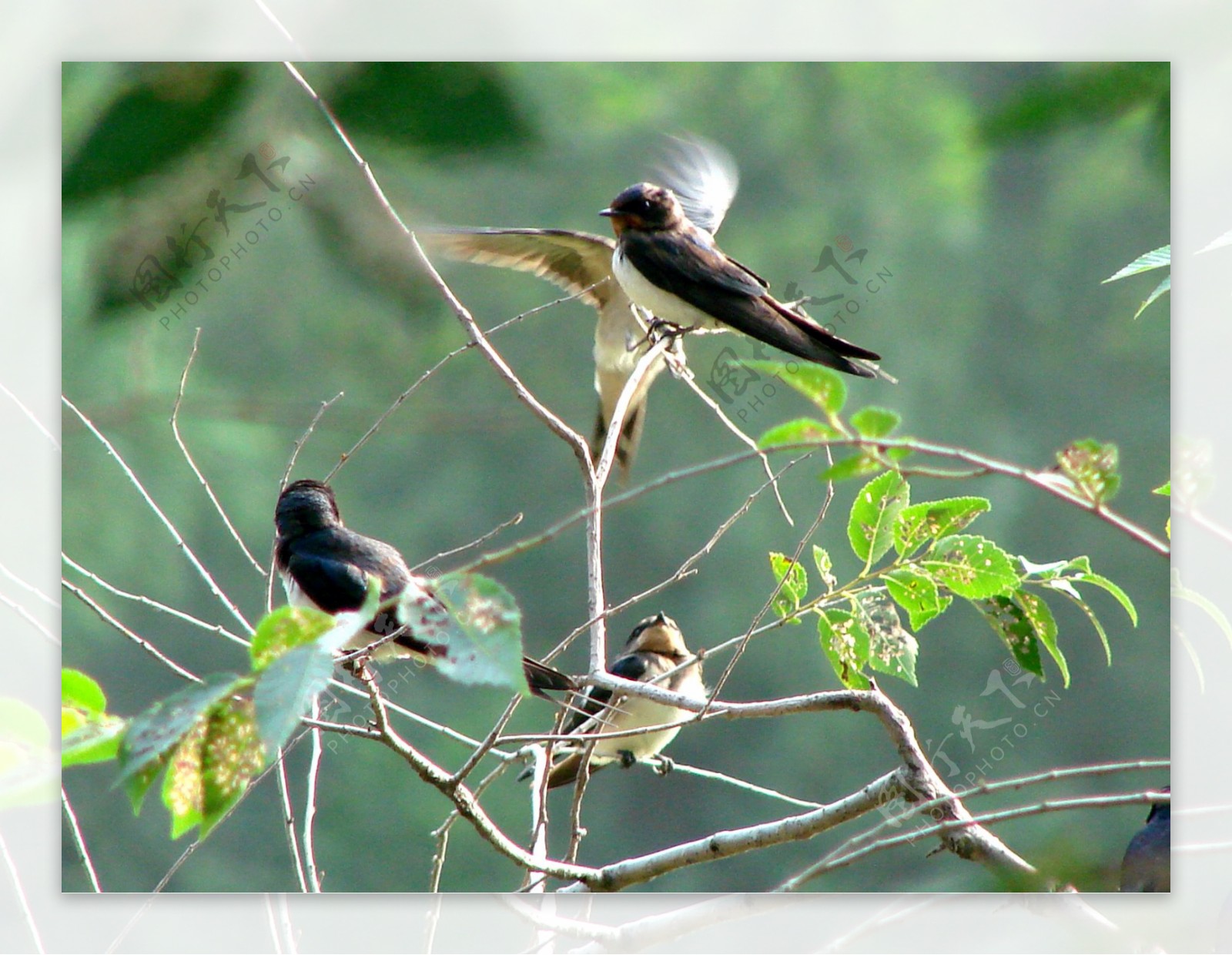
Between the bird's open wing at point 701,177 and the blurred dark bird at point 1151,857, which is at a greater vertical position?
the bird's open wing at point 701,177

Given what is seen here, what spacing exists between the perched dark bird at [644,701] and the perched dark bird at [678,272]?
577 mm

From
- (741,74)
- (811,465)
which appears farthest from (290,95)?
(811,465)

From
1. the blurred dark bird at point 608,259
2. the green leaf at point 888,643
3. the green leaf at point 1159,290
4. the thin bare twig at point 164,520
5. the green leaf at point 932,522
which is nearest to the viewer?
the green leaf at point 1159,290

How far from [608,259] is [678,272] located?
24 cm

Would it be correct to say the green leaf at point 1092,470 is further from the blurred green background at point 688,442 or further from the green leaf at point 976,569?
the blurred green background at point 688,442

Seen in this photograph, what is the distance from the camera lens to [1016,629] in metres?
1.39

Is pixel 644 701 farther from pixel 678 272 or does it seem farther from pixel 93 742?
pixel 93 742

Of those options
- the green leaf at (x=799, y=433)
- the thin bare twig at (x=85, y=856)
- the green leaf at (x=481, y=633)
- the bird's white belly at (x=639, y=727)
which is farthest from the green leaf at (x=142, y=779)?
the bird's white belly at (x=639, y=727)

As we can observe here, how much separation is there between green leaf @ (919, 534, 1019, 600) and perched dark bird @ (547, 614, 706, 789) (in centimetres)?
82

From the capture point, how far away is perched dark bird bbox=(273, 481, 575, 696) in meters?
1.54

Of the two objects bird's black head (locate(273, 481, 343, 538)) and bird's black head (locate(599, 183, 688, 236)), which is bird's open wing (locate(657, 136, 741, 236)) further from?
bird's black head (locate(273, 481, 343, 538))

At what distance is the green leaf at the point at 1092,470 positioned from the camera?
60cm

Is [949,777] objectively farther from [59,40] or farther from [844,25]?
[59,40]

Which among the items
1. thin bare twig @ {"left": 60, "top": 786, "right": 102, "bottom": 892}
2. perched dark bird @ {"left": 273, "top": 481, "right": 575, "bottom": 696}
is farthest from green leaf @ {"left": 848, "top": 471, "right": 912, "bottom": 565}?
thin bare twig @ {"left": 60, "top": 786, "right": 102, "bottom": 892}
